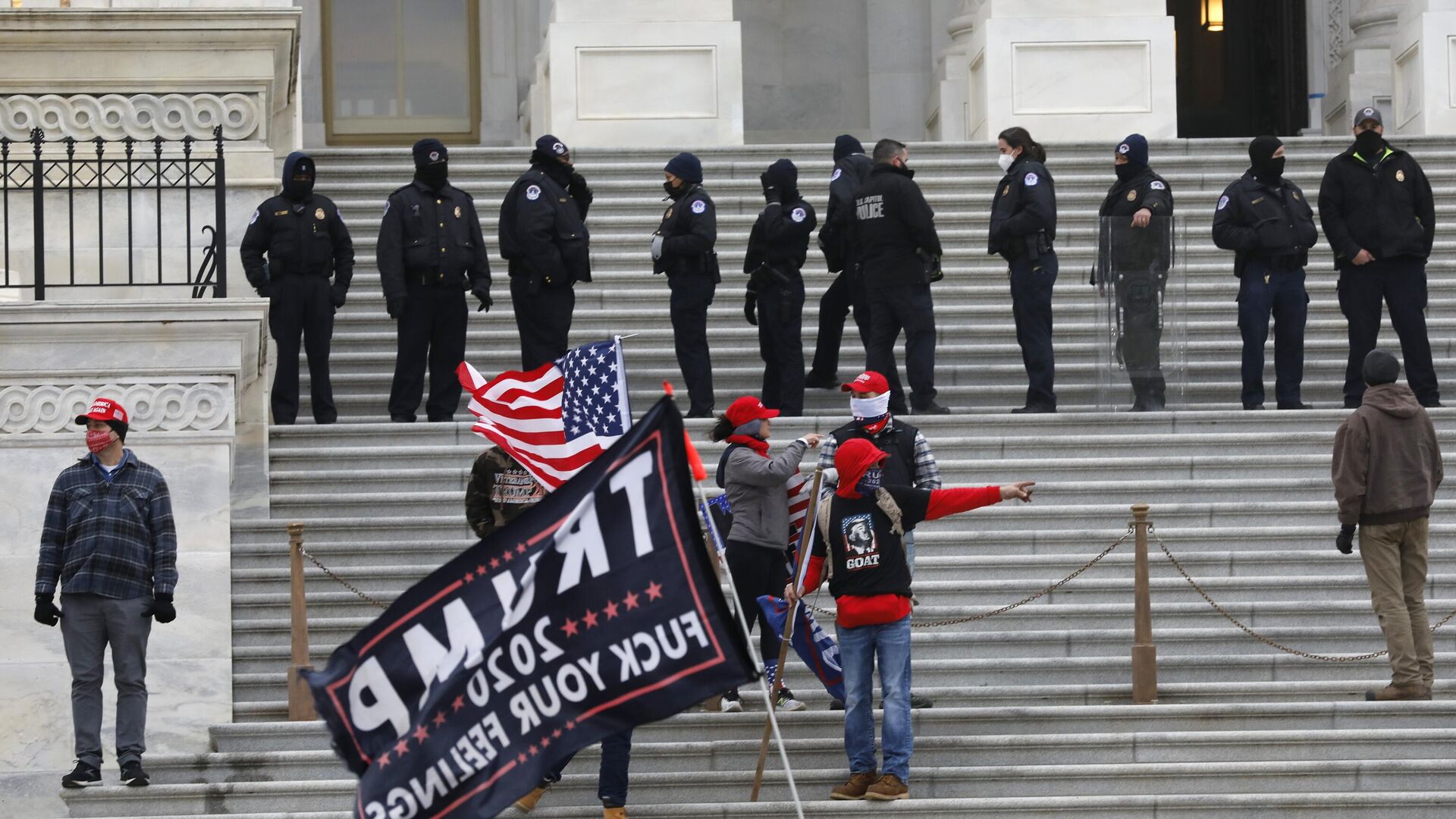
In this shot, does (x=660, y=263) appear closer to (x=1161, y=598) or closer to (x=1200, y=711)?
(x=1161, y=598)

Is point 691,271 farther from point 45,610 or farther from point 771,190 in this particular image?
point 45,610

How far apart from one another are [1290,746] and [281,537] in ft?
18.4

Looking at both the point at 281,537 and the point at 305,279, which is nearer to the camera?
the point at 281,537

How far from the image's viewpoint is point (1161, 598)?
44.5 feet

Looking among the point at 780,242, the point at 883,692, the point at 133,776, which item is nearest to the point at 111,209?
the point at 780,242

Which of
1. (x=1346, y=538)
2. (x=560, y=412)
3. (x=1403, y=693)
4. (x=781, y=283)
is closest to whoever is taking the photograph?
(x=560, y=412)

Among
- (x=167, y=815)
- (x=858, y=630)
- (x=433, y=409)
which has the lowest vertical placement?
(x=167, y=815)

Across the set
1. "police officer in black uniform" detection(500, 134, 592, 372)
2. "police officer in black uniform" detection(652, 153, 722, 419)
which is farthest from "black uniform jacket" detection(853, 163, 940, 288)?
"police officer in black uniform" detection(500, 134, 592, 372)

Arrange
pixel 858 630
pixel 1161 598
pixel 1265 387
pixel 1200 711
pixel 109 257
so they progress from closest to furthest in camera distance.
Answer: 1. pixel 858 630
2. pixel 1200 711
3. pixel 1161 598
4. pixel 109 257
5. pixel 1265 387

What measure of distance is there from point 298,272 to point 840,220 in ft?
11.6

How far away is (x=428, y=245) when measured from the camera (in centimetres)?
1552

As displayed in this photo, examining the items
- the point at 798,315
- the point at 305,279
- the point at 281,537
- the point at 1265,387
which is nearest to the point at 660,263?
the point at 798,315

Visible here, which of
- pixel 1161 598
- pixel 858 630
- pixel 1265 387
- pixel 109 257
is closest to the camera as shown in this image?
pixel 858 630

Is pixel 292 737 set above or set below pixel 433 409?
below
